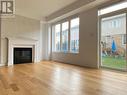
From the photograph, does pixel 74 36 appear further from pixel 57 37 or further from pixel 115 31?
pixel 115 31

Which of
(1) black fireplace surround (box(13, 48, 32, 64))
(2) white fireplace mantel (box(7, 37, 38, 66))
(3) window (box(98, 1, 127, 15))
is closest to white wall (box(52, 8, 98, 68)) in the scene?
(3) window (box(98, 1, 127, 15))

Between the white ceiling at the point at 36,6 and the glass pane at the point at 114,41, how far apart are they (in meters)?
1.84

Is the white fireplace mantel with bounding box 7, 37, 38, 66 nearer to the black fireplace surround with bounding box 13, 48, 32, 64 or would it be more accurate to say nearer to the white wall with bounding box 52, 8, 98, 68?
the black fireplace surround with bounding box 13, 48, 32, 64

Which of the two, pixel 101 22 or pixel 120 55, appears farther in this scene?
pixel 101 22

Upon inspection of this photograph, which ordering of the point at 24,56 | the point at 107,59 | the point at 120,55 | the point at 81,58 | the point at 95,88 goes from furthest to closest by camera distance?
the point at 24,56 → the point at 81,58 → the point at 107,59 → the point at 120,55 → the point at 95,88

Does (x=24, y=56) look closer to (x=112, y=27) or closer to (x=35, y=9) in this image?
(x=35, y=9)

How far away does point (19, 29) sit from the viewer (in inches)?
274

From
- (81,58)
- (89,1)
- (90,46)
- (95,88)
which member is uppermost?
(89,1)

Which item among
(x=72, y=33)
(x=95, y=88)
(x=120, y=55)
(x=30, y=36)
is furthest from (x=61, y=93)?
(x=30, y=36)

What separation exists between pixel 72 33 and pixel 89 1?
2333mm

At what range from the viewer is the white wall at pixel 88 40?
5.38 metres

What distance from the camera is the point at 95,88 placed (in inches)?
110

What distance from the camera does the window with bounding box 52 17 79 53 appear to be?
6.67 metres

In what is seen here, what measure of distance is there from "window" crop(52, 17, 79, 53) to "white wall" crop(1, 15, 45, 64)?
40.0 inches
